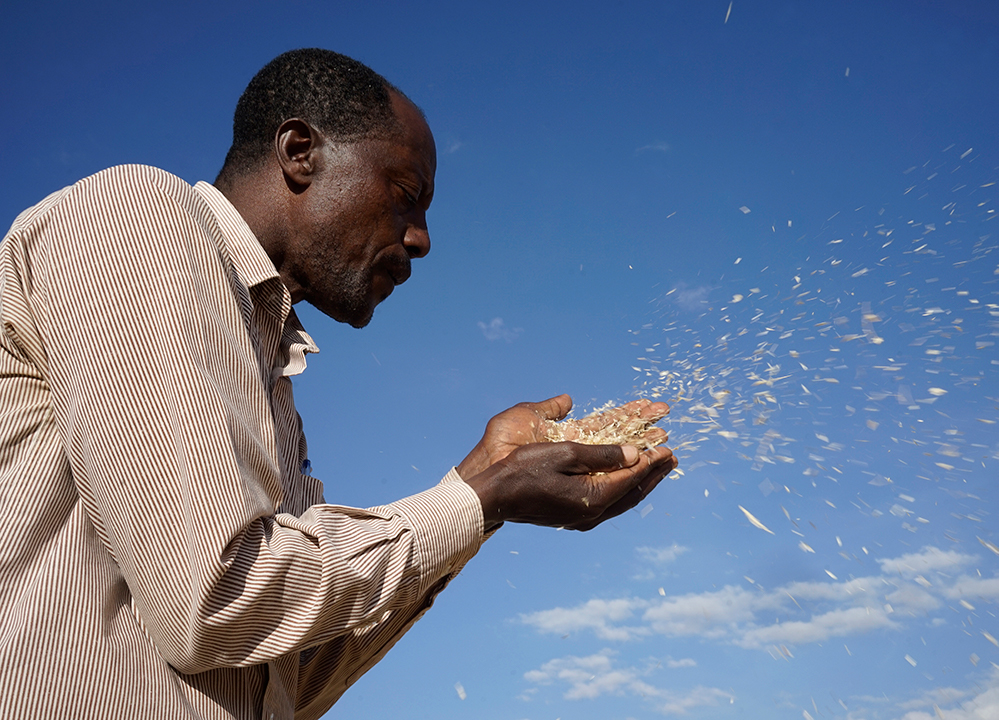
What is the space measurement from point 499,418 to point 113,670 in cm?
168

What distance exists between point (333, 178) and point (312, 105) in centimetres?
35

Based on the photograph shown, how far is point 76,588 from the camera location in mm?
1749

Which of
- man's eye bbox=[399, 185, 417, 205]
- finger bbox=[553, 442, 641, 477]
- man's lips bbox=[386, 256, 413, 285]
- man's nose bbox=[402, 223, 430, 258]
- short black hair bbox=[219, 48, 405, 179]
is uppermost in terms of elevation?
short black hair bbox=[219, 48, 405, 179]

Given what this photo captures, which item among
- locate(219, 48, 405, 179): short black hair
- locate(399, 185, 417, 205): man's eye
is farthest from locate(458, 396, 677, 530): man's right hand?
locate(219, 48, 405, 179): short black hair

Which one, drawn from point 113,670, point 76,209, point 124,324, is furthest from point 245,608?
point 76,209

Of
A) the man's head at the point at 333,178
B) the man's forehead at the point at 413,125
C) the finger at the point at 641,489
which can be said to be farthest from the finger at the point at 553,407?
the man's forehead at the point at 413,125

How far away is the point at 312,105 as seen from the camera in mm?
3010

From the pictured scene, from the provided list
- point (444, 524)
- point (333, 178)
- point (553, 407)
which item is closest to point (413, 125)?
point (333, 178)

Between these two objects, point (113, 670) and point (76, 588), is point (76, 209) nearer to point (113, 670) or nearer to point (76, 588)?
point (76, 588)

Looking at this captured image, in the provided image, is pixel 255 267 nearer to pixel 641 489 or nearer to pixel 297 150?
pixel 297 150

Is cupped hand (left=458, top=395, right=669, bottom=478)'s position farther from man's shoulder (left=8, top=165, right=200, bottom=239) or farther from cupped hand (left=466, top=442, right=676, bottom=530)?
man's shoulder (left=8, top=165, right=200, bottom=239)

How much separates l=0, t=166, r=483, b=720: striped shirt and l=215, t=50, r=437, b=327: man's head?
0.85m

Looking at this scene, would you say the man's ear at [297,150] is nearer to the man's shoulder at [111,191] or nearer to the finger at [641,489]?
the man's shoulder at [111,191]

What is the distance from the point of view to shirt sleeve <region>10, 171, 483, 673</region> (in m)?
1.64
